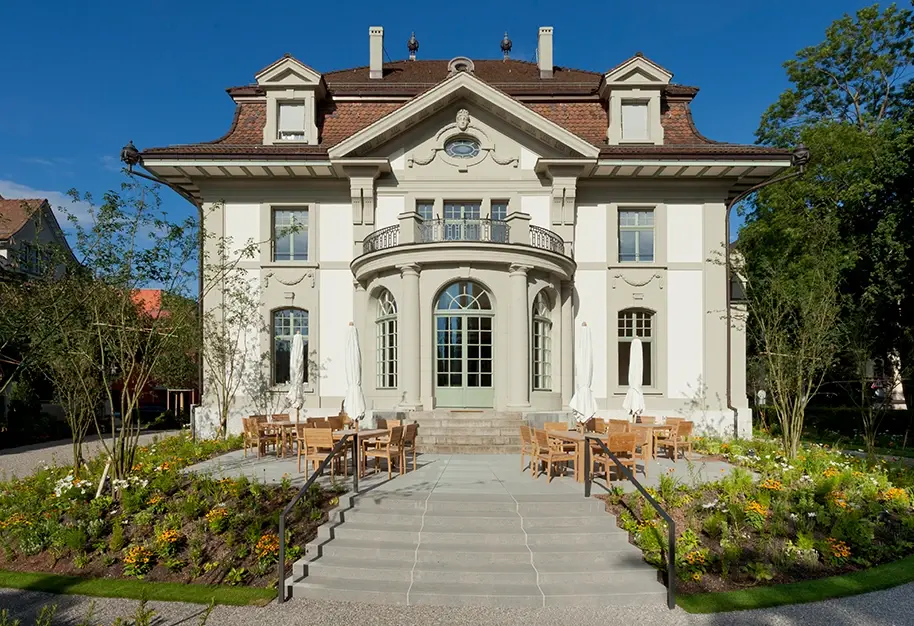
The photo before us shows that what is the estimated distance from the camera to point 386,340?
15.9 m

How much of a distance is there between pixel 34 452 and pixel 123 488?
11736mm

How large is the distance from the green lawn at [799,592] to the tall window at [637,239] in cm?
1144

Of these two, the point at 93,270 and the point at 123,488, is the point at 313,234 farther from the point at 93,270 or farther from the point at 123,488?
the point at 123,488

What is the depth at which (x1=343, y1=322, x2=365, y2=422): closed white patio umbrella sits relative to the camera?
37.0 feet

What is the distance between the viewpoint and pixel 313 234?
1697 cm

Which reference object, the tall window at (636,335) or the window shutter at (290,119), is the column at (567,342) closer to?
the tall window at (636,335)

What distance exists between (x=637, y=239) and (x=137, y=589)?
50.0 feet

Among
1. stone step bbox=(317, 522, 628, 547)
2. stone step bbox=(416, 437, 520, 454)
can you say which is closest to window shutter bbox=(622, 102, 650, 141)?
stone step bbox=(416, 437, 520, 454)

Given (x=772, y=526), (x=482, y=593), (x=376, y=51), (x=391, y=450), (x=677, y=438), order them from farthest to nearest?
(x=376, y=51)
(x=677, y=438)
(x=391, y=450)
(x=772, y=526)
(x=482, y=593)

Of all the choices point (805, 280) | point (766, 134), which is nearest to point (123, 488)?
point (805, 280)

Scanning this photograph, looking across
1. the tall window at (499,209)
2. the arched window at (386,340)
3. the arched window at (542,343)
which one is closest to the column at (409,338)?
the arched window at (386,340)

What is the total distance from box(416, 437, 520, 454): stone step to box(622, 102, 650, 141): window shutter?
10.4 m

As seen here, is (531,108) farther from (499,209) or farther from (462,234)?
(462,234)

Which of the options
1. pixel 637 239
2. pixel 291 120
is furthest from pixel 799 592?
pixel 291 120
